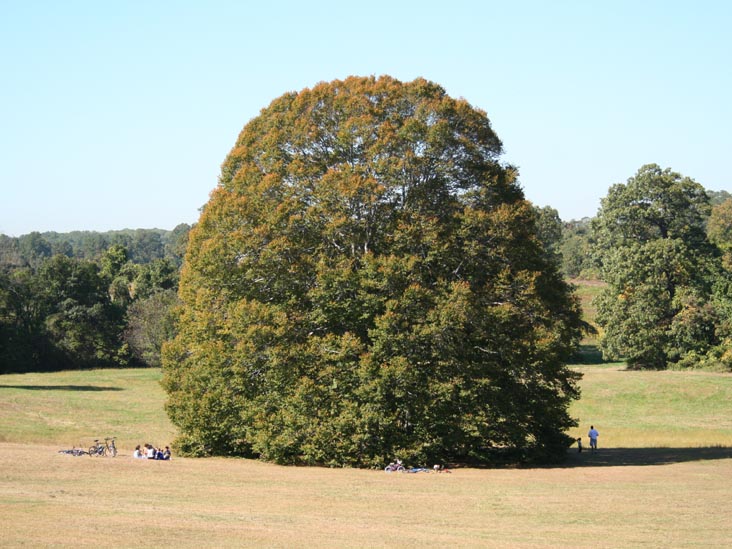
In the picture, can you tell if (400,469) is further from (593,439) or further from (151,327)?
(151,327)

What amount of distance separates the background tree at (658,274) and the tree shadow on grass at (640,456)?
32489 mm

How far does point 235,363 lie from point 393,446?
8.29 meters

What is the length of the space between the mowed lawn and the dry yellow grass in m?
0.06

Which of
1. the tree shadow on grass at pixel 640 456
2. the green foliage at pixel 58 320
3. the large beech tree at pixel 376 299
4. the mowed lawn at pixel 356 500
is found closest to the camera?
the mowed lawn at pixel 356 500

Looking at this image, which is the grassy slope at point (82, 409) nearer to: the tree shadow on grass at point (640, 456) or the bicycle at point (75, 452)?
the bicycle at point (75, 452)

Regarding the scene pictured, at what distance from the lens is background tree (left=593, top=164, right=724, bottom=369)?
77.8 meters

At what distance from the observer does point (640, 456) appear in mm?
43844

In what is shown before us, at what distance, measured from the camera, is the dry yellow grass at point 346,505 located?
67.9ft

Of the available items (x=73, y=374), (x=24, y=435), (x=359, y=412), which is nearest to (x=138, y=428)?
(x=24, y=435)

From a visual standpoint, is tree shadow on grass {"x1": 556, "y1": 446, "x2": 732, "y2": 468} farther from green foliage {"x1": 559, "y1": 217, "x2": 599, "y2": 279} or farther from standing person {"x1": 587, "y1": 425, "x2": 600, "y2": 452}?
green foliage {"x1": 559, "y1": 217, "x2": 599, "y2": 279}

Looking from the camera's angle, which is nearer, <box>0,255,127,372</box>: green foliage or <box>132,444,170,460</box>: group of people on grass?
<box>132,444,170,460</box>: group of people on grass

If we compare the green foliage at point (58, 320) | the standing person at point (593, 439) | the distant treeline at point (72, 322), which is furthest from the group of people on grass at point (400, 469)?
the green foliage at point (58, 320)

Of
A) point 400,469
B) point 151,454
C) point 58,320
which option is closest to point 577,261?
point 58,320

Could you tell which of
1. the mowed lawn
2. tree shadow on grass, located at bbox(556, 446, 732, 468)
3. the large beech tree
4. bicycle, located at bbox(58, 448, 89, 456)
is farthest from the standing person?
bicycle, located at bbox(58, 448, 89, 456)
